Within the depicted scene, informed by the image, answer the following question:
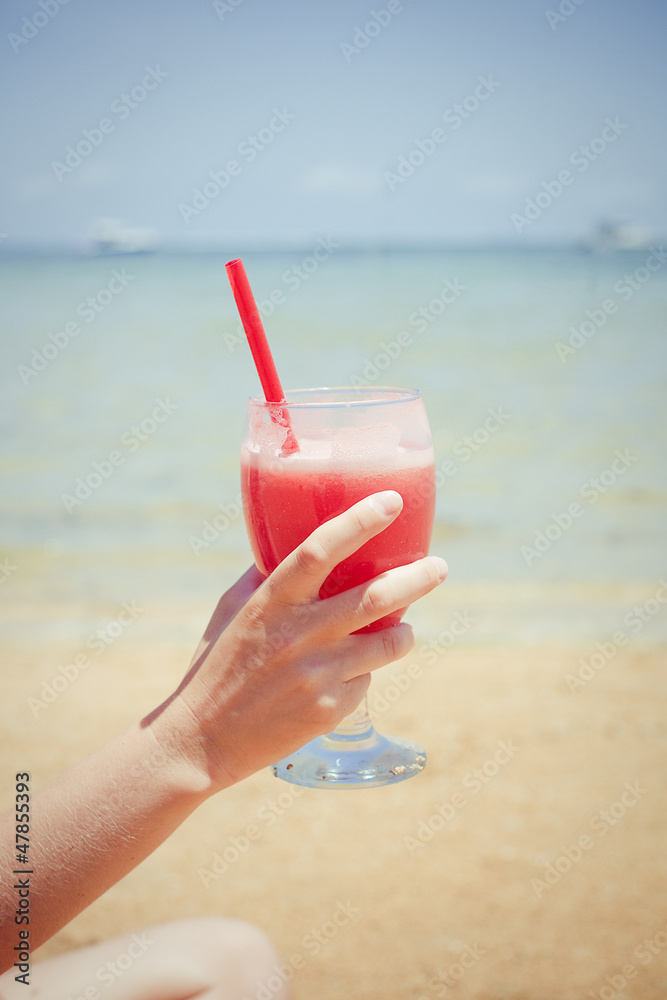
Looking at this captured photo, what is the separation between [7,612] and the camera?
5.62m

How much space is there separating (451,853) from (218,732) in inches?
78.9

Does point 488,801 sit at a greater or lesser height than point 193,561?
lesser

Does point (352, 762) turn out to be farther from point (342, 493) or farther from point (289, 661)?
point (342, 493)

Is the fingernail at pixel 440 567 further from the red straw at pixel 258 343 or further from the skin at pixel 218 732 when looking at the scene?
the red straw at pixel 258 343

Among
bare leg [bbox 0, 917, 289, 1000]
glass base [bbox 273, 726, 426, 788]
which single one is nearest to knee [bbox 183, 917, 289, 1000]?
bare leg [bbox 0, 917, 289, 1000]

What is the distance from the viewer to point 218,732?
131cm

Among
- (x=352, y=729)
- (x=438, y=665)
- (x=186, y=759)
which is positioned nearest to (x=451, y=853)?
(x=438, y=665)

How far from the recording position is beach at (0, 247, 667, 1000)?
2729 millimetres

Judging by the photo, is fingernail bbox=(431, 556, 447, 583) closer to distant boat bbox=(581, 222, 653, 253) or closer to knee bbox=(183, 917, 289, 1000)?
knee bbox=(183, 917, 289, 1000)

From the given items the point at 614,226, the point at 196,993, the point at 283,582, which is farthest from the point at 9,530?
the point at 614,226

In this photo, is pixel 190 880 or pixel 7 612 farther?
pixel 7 612

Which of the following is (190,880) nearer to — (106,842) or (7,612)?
(106,842)

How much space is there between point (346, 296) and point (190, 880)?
63.5ft

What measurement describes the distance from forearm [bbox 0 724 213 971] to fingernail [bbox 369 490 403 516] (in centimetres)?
47
